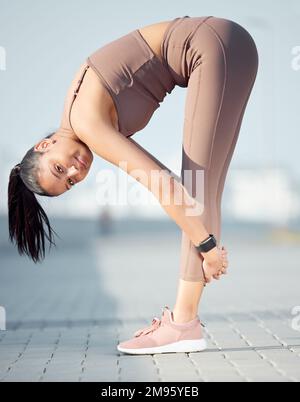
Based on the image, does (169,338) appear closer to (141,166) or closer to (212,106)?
(141,166)

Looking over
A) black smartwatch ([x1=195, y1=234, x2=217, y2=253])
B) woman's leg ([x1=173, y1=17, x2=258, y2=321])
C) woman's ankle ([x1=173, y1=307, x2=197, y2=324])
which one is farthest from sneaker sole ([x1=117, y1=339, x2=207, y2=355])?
black smartwatch ([x1=195, y1=234, x2=217, y2=253])

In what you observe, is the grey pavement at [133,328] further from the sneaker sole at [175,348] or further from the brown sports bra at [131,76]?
the brown sports bra at [131,76]

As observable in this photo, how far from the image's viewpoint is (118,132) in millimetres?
4477

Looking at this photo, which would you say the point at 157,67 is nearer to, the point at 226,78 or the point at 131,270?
the point at 226,78

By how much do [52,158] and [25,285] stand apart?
825cm

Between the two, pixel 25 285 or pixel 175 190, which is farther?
pixel 25 285

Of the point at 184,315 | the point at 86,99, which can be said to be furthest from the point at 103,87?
the point at 184,315

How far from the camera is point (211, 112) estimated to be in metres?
4.60

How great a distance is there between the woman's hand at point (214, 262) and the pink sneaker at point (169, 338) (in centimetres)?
30

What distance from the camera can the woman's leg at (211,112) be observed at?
459cm

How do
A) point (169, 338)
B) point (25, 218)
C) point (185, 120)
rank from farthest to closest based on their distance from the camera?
1. point (25, 218)
2. point (169, 338)
3. point (185, 120)

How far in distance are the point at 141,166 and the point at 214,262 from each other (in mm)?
567

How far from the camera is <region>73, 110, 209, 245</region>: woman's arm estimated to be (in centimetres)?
445
